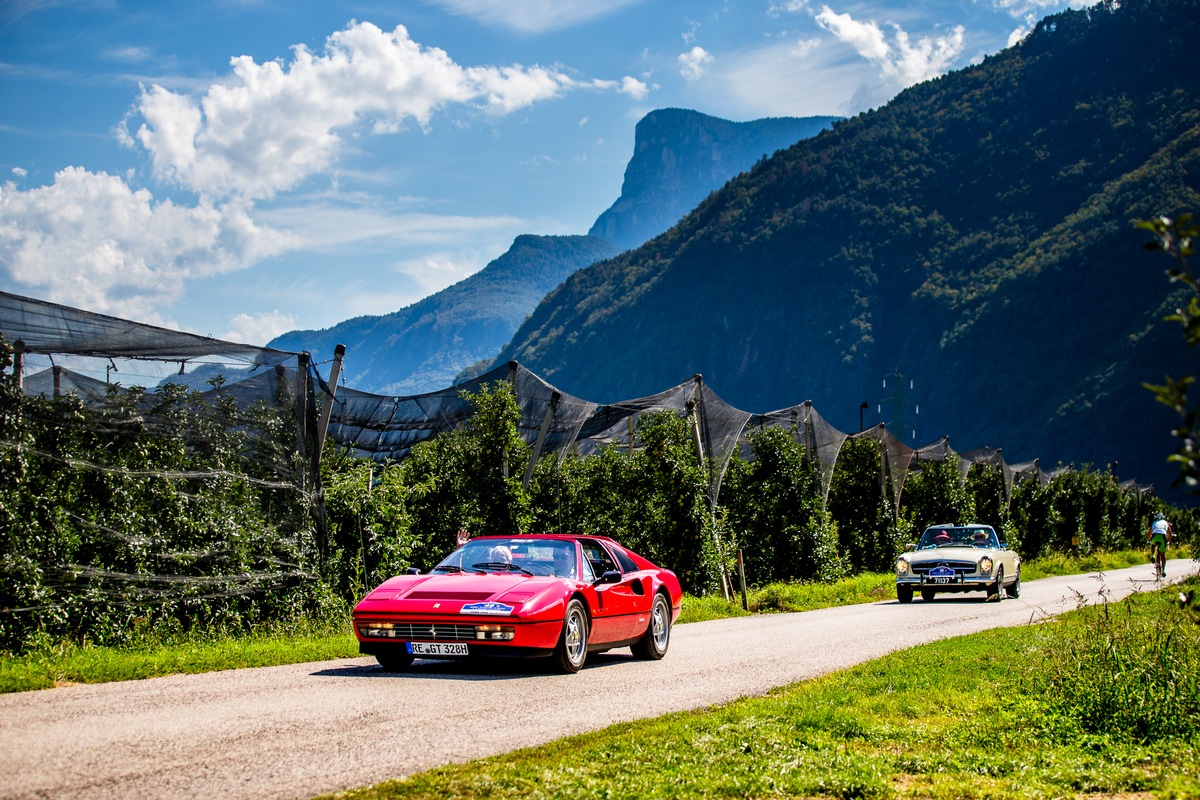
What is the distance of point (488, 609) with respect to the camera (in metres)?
10.3

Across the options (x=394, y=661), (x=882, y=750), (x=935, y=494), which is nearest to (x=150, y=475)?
(x=394, y=661)

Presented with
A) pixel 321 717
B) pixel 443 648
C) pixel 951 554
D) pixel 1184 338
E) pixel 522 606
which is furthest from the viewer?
pixel 951 554

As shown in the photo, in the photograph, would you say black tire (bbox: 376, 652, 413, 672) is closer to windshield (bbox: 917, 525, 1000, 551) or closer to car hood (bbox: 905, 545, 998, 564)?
car hood (bbox: 905, 545, 998, 564)

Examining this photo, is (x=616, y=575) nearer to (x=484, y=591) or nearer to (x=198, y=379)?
(x=484, y=591)

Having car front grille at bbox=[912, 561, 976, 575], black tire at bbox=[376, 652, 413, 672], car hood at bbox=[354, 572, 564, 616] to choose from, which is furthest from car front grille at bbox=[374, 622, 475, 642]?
car front grille at bbox=[912, 561, 976, 575]

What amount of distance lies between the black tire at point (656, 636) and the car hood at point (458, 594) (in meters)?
1.91

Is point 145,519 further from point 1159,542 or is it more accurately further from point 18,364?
point 1159,542

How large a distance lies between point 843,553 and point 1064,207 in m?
176

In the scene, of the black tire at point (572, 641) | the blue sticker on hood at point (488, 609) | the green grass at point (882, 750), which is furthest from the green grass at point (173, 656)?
the green grass at point (882, 750)

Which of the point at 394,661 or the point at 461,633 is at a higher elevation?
the point at 461,633

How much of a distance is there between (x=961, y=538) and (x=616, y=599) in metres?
15.7

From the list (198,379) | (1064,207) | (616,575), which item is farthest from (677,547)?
(1064,207)

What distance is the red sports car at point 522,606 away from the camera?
10.3 m

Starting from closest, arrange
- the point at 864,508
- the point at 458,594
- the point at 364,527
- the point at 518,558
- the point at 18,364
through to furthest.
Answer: the point at 18,364, the point at 458,594, the point at 518,558, the point at 364,527, the point at 864,508
